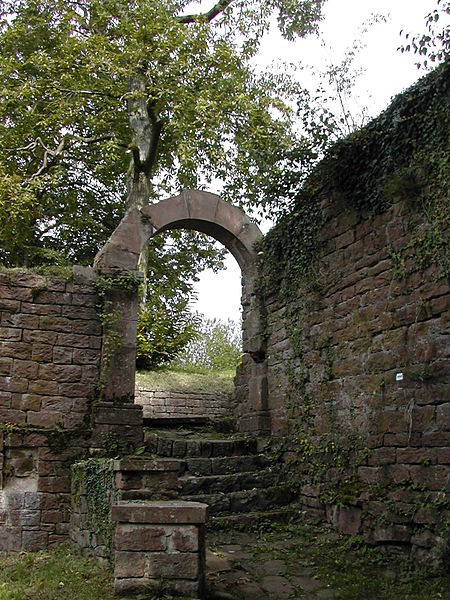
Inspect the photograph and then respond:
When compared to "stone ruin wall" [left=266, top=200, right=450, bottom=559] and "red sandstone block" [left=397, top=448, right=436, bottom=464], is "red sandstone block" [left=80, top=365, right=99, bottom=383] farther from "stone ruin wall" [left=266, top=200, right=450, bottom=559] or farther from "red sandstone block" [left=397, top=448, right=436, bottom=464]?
"red sandstone block" [left=397, top=448, right=436, bottom=464]

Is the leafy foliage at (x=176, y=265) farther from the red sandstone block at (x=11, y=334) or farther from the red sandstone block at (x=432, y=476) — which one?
the red sandstone block at (x=432, y=476)

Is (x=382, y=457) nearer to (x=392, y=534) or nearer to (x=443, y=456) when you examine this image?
(x=392, y=534)

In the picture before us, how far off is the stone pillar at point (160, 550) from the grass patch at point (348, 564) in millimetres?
1185

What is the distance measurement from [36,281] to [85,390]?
1.49 m

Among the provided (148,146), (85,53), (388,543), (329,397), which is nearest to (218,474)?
(329,397)

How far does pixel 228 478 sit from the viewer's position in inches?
288

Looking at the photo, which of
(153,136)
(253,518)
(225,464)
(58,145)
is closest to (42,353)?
(225,464)

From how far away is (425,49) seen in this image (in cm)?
525

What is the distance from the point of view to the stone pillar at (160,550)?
163 inches

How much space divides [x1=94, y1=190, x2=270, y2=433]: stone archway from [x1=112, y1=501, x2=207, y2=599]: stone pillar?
3517 millimetres

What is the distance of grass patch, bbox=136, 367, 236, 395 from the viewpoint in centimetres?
1045

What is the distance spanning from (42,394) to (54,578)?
2.77m

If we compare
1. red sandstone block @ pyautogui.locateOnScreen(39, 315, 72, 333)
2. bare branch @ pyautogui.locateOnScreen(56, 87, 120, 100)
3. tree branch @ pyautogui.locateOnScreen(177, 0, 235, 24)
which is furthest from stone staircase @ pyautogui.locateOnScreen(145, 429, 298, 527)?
tree branch @ pyautogui.locateOnScreen(177, 0, 235, 24)

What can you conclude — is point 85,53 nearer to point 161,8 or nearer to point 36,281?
point 161,8
